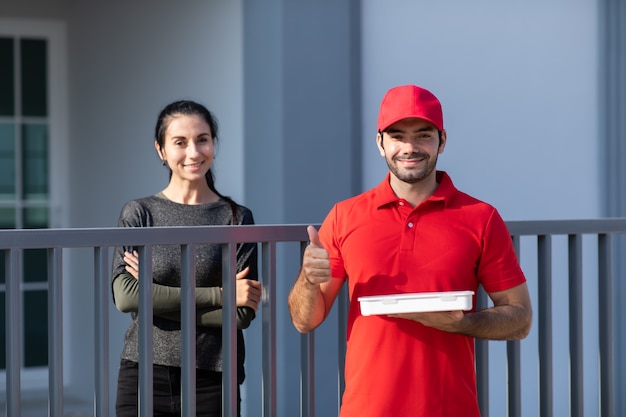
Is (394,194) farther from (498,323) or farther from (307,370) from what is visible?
(307,370)

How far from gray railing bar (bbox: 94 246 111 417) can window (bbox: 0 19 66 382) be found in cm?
368

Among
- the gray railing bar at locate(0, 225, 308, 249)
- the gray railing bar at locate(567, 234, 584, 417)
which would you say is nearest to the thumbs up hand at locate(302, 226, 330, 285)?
the gray railing bar at locate(0, 225, 308, 249)

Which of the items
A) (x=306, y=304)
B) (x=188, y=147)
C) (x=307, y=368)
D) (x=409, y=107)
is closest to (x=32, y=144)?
(x=188, y=147)

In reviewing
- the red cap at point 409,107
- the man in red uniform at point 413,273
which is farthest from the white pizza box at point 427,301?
the red cap at point 409,107

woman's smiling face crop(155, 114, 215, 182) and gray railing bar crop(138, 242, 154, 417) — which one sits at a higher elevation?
woman's smiling face crop(155, 114, 215, 182)

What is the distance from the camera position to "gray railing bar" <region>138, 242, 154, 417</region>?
2.88 metres

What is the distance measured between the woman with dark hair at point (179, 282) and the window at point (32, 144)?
3.45 m

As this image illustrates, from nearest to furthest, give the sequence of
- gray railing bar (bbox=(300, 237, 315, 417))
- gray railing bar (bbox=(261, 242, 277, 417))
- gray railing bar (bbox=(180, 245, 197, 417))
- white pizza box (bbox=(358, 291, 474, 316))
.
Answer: white pizza box (bbox=(358, 291, 474, 316)), gray railing bar (bbox=(180, 245, 197, 417)), gray railing bar (bbox=(261, 242, 277, 417)), gray railing bar (bbox=(300, 237, 315, 417))

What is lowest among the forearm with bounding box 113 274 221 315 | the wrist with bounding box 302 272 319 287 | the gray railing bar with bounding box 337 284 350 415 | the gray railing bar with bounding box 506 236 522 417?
the gray railing bar with bounding box 506 236 522 417

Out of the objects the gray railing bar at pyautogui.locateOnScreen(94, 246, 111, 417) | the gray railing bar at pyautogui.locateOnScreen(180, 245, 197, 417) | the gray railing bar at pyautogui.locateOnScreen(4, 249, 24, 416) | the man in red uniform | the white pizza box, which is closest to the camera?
the white pizza box

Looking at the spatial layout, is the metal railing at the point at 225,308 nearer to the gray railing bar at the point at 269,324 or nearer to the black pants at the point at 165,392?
the gray railing bar at the point at 269,324

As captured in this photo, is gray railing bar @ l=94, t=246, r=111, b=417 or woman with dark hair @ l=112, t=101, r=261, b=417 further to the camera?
woman with dark hair @ l=112, t=101, r=261, b=417

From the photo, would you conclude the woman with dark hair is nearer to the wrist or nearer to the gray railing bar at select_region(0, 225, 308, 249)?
the gray railing bar at select_region(0, 225, 308, 249)

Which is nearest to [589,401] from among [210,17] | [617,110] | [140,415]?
[617,110]
